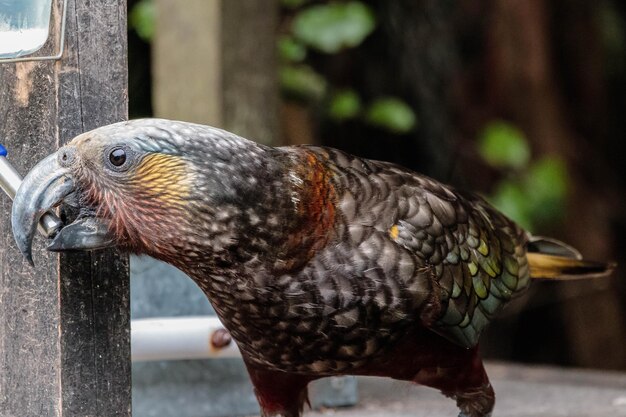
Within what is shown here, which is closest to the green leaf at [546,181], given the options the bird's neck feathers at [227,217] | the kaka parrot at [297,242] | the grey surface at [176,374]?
the grey surface at [176,374]

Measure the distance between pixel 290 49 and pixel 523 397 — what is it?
7.90 ft

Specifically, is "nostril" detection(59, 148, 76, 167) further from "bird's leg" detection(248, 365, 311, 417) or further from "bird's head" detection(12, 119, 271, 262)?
"bird's leg" detection(248, 365, 311, 417)

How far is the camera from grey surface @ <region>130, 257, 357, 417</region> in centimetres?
434

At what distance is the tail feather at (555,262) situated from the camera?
4191 mm

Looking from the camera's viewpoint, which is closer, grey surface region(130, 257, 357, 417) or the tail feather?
the tail feather

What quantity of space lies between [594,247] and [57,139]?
6567 mm

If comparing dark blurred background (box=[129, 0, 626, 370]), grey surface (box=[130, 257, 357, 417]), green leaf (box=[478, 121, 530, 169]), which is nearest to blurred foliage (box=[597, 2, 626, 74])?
dark blurred background (box=[129, 0, 626, 370])

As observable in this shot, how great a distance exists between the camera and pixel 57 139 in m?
2.85

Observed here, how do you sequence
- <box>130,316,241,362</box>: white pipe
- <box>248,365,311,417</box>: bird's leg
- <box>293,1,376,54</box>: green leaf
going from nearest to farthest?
<box>248,365,311,417</box>: bird's leg < <box>130,316,241,362</box>: white pipe < <box>293,1,376,54</box>: green leaf

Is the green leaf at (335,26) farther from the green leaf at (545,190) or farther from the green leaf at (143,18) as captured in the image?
the green leaf at (545,190)

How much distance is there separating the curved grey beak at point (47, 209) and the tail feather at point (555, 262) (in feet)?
6.53

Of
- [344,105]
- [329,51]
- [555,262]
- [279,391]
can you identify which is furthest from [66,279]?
[344,105]

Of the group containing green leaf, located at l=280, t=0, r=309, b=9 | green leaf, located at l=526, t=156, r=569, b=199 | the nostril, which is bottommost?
green leaf, located at l=526, t=156, r=569, b=199

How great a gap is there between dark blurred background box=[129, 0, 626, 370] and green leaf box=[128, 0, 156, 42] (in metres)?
0.29
